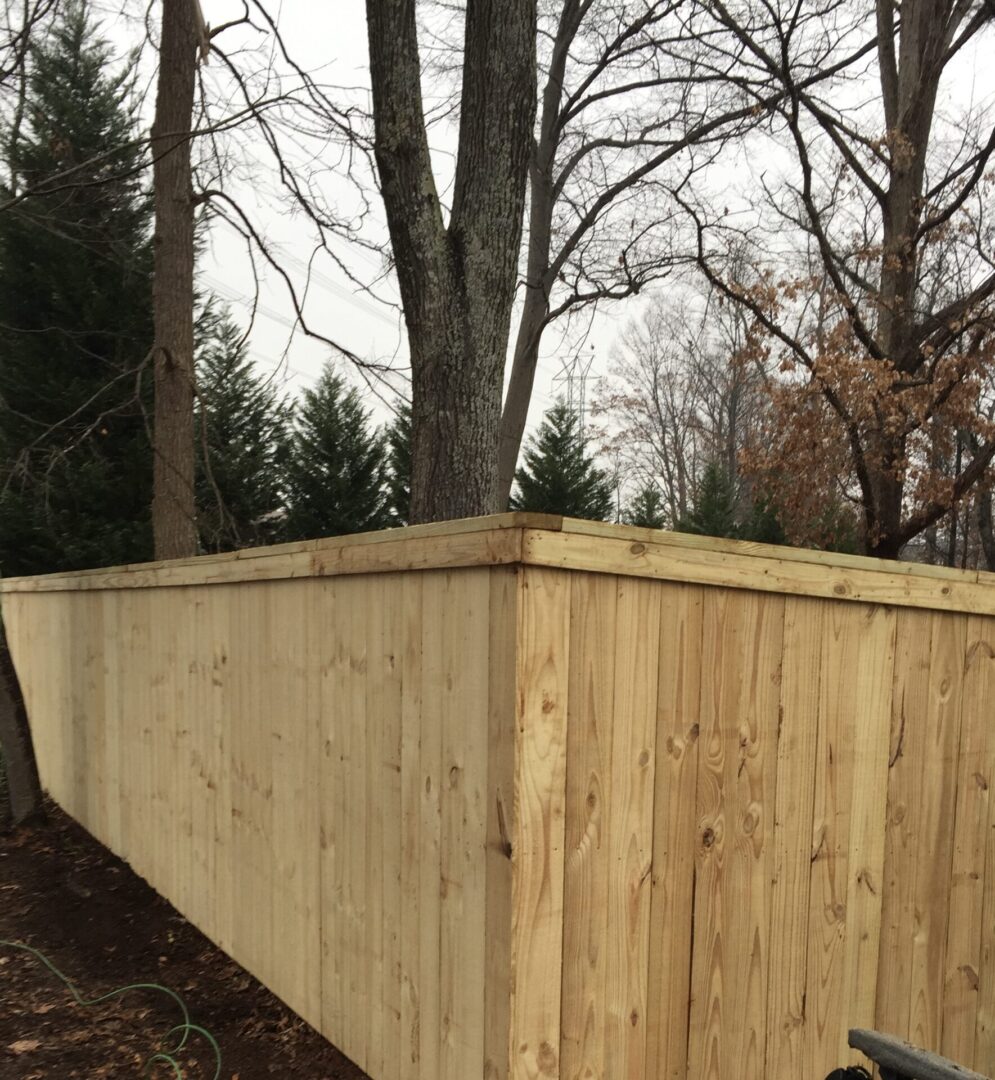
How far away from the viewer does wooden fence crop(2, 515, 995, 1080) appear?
2.15m

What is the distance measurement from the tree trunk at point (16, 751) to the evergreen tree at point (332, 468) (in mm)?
8908

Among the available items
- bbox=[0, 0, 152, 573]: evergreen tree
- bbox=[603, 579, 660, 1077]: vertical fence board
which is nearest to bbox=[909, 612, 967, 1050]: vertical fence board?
bbox=[603, 579, 660, 1077]: vertical fence board

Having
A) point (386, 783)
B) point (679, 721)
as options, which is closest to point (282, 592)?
point (386, 783)

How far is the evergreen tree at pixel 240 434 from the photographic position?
13.9m

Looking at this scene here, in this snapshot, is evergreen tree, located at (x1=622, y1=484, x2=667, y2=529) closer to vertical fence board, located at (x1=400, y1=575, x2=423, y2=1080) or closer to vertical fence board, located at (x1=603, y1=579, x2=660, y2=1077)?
vertical fence board, located at (x1=400, y1=575, x2=423, y2=1080)

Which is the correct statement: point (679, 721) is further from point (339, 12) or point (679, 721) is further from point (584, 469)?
point (584, 469)

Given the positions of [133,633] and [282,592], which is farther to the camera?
[133,633]

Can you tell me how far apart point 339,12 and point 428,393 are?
4477mm

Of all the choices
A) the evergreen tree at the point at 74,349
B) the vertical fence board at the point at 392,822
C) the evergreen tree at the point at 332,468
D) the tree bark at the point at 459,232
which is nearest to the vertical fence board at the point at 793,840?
the vertical fence board at the point at 392,822

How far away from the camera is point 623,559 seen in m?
2.25

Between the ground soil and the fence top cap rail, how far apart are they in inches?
64.9

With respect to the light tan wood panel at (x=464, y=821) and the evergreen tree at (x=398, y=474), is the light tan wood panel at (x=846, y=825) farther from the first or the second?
the evergreen tree at (x=398, y=474)

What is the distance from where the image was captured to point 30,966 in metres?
4.18

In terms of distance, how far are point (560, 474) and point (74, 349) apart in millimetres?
8805
